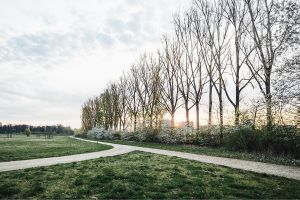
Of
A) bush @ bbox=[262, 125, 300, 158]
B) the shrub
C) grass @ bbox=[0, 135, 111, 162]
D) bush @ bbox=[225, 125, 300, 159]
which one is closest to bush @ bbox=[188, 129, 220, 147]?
bush @ bbox=[225, 125, 300, 159]

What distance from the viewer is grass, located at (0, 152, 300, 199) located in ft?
25.6

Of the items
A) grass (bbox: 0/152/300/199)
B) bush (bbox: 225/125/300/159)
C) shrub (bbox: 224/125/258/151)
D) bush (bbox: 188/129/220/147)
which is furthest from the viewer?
bush (bbox: 188/129/220/147)

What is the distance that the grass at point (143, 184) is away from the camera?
7797 millimetres

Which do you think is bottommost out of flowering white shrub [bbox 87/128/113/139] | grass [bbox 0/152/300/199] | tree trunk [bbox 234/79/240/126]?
grass [bbox 0/152/300/199]

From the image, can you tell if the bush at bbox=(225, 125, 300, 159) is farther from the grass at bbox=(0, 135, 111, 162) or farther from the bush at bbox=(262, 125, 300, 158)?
the grass at bbox=(0, 135, 111, 162)

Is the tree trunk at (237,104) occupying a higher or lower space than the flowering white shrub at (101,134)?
higher

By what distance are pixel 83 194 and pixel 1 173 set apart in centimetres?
456

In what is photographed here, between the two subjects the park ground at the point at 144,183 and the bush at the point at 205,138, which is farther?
the bush at the point at 205,138

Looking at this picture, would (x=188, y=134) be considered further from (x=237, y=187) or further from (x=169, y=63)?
(x=237, y=187)

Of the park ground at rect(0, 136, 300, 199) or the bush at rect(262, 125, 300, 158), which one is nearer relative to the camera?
the park ground at rect(0, 136, 300, 199)

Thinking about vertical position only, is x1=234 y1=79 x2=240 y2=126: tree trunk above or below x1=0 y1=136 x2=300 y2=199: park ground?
above

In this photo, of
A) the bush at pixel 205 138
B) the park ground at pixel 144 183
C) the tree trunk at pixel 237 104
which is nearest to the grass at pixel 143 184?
the park ground at pixel 144 183

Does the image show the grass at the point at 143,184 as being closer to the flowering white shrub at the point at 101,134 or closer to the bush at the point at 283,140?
the bush at the point at 283,140

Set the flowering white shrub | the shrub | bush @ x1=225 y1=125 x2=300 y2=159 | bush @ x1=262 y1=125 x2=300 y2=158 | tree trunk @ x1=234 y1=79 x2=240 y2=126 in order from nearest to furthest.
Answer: bush @ x1=262 y1=125 x2=300 y2=158, bush @ x1=225 y1=125 x2=300 y2=159, the shrub, tree trunk @ x1=234 y1=79 x2=240 y2=126, the flowering white shrub
